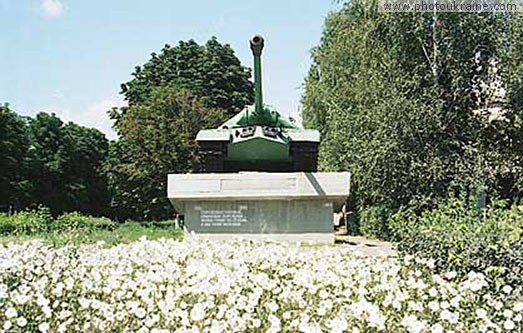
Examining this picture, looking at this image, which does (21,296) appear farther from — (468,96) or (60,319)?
(468,96)

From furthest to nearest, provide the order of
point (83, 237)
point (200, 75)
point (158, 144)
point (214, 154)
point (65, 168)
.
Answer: point (65, 168) → point (200, 75) → point (158, 144) → point (214, 154) → point (83, 237)

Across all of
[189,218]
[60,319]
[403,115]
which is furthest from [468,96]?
[60,319]

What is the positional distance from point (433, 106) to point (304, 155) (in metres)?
5.49

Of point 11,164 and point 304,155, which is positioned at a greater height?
point 304,155

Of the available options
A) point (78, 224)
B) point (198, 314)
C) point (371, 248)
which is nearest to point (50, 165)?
point (78, 224)

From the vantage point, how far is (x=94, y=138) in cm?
3888

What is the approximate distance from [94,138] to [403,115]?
83.9ft

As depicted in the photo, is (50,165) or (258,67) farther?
(50,165)

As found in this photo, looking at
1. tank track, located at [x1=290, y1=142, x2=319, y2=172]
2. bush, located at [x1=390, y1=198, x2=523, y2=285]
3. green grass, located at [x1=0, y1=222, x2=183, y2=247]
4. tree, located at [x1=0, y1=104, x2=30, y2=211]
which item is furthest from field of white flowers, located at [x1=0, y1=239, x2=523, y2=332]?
tree, located at [x1=0, y1=104, x2=30, y2=211]

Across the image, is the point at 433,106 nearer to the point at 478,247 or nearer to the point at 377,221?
the point at 377,221

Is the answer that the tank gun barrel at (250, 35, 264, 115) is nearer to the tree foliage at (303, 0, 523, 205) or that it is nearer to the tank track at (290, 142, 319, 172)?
the tank track at (290, 142, 319, 172)

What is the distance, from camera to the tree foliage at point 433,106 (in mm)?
17234

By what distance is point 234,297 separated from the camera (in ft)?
15.0

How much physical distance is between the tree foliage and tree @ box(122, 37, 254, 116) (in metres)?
14.1
